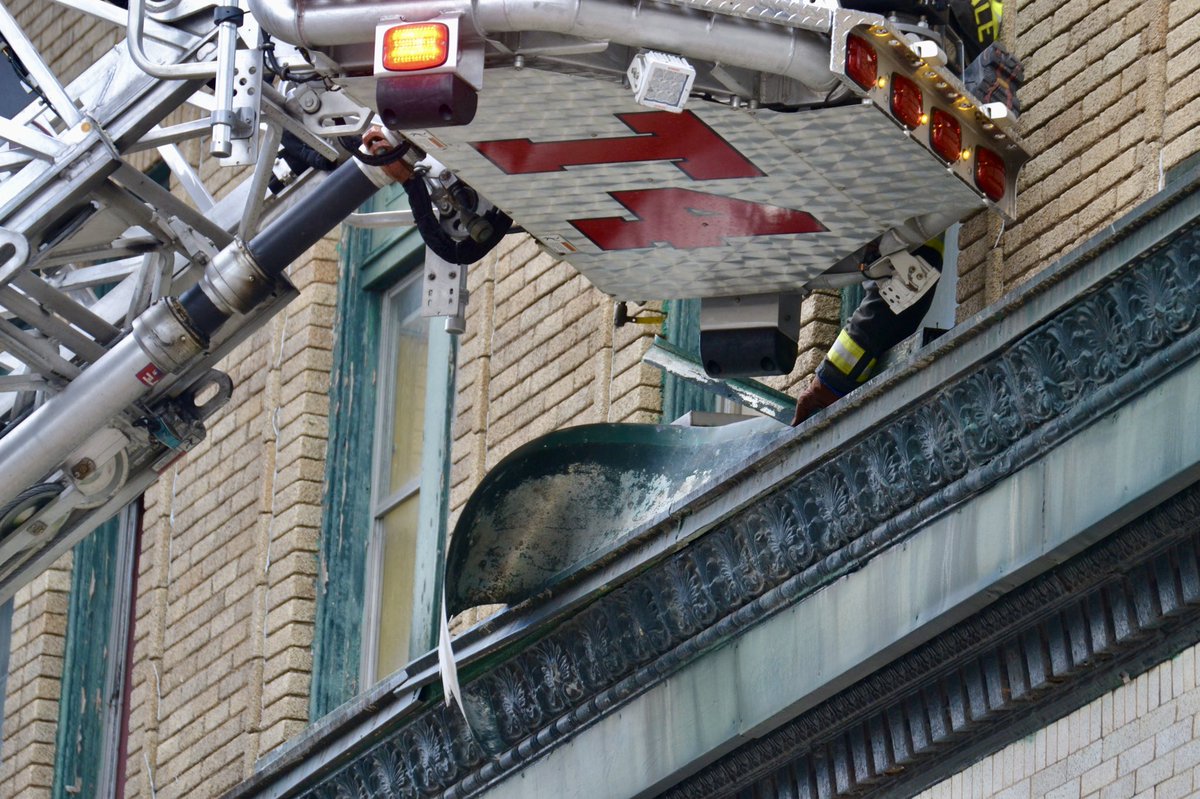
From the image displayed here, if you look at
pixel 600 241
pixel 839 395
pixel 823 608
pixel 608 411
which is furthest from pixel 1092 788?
pixel 608 411

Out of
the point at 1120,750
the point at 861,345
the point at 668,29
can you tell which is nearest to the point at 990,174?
the point at 861,345

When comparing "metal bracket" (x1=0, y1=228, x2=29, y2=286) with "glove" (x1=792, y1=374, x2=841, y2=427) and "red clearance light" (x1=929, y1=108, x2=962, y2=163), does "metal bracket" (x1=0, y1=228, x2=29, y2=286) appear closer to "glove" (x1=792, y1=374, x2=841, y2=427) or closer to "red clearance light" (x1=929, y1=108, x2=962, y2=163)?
"glove" (x1=792, y1=374, x2=841, y2=427)

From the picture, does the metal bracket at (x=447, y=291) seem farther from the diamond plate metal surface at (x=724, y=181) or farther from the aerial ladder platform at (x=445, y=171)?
the diamond plate metal surface at (x=724, y=181)

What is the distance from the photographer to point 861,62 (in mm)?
9695

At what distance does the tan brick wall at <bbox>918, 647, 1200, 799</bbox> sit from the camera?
28.1 feet

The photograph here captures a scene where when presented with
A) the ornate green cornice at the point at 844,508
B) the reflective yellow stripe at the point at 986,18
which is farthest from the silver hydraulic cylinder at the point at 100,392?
the reflective yellow stripe at the point at 986,18

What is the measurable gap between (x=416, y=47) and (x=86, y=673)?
825cm

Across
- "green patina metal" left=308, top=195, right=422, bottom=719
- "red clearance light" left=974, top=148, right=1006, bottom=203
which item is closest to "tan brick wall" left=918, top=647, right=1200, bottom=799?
"red clearance light" left=974, top=148, right=1006, bottom=203

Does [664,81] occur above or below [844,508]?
above

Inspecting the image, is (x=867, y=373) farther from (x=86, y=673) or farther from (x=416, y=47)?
(x=86, y=673)

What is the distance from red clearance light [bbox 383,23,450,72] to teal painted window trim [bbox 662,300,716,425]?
8.99ft

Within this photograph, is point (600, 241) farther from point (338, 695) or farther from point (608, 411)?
point (338, 695)

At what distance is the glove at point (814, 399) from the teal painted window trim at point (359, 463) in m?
3.59

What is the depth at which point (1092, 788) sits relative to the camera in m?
8.83
